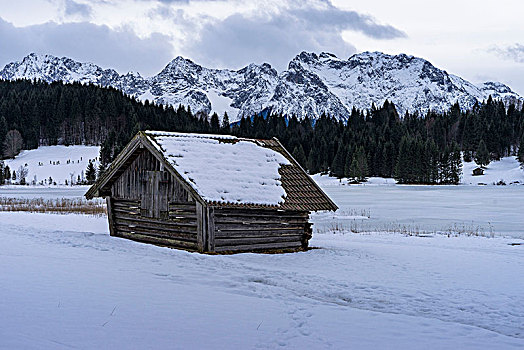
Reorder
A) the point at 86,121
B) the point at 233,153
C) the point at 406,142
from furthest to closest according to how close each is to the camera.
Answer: the point at 86,121 → the point at 406,142 → the point at 233,153

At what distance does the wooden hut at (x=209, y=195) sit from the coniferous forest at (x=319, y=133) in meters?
76.5

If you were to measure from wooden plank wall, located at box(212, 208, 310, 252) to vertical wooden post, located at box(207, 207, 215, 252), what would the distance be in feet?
0.28

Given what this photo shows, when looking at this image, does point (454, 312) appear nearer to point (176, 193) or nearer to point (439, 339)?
point (439, 339)

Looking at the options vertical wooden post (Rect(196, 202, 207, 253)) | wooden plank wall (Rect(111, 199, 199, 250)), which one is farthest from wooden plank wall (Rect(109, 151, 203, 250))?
vertical wooden post (Rect(196, 202, 207, 253))

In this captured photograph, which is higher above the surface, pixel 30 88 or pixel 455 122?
pixel 30 88

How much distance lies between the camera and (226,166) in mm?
17875

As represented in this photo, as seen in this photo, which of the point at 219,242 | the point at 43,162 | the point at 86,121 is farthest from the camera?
the point at 86,121

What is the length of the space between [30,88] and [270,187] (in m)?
140

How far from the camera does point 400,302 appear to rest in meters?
11.2

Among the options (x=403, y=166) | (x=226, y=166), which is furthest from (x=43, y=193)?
(x=403, y=166)

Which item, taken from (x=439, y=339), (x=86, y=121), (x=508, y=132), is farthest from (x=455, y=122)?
(x=439, y=339)

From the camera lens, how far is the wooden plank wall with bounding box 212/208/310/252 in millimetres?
16578

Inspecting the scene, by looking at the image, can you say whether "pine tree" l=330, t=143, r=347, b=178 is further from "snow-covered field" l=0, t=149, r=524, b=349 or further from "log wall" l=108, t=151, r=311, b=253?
"log wall" l=108, t=151, r=311, b=253

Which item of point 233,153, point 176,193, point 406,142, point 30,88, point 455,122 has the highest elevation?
point 30,88
